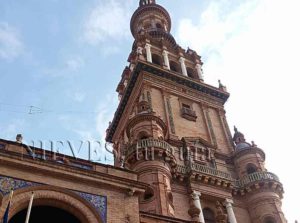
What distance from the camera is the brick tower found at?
94.9ft

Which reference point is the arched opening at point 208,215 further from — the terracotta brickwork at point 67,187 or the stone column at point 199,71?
the stone column at point 199,71

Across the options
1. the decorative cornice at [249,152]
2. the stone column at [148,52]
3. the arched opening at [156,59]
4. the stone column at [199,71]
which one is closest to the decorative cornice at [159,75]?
the stone column at [148,52]

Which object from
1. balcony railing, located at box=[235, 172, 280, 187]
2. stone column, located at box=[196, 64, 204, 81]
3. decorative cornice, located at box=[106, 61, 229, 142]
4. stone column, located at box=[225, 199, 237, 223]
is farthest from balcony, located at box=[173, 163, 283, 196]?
stone column, located at box=[196, 64, 204, 81]

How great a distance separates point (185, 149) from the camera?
3309 centimetres

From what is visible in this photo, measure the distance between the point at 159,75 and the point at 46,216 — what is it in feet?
79.7

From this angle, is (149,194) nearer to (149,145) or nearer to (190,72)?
(149,145)

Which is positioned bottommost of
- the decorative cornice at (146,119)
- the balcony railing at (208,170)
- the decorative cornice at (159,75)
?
the balcony railing at (208,170)

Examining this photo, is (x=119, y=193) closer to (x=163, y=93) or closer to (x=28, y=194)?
(x=28, y=194)

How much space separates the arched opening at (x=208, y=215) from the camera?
2922 centimetres

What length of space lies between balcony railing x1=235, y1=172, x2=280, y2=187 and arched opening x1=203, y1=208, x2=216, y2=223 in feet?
12.7

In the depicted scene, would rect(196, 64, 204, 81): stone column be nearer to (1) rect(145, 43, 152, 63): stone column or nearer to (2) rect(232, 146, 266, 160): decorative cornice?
(1) rect(145, 43, 152, 63): stone column

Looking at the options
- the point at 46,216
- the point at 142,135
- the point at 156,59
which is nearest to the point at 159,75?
the point at 156,59

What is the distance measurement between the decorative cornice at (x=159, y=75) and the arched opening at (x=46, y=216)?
23.4 metres

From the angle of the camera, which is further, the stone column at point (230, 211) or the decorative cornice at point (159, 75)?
the decorative cornice at point (159, 75)
